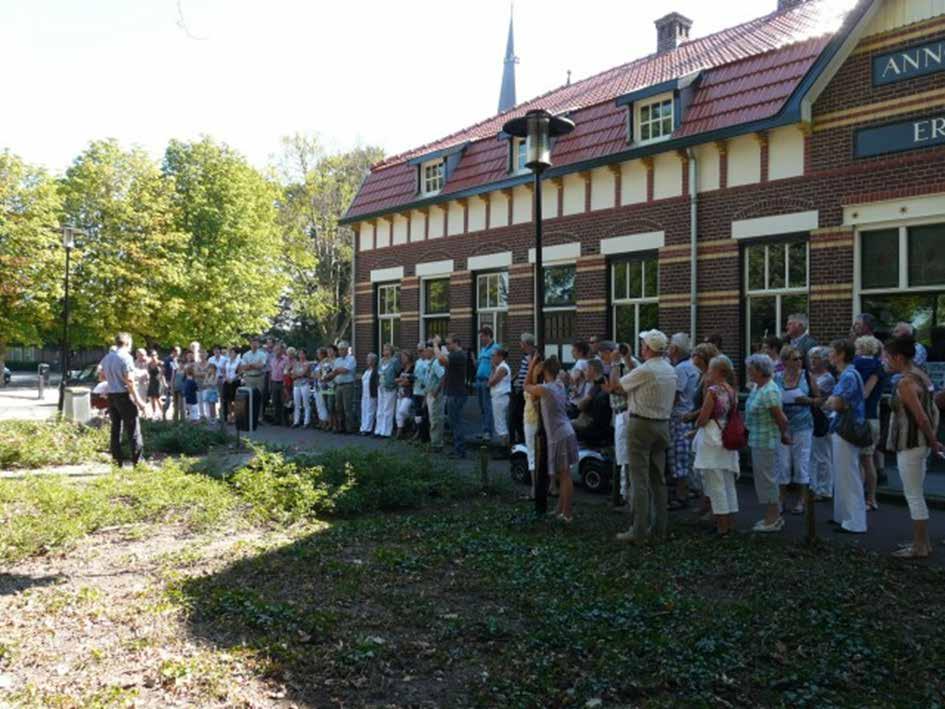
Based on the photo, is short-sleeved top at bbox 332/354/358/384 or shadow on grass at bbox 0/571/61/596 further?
short-sleeved top at bbox 332/354/358/384

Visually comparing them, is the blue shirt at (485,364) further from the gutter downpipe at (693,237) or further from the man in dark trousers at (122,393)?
the man in dark trousers at (122,393)

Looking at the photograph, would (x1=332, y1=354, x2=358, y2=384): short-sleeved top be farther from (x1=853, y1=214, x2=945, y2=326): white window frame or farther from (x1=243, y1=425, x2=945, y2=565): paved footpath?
(x1=853, y1=214, x2=945, y2=326): white window frame

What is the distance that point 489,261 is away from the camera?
17562 millimetres

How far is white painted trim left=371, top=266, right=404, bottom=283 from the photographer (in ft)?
65.8

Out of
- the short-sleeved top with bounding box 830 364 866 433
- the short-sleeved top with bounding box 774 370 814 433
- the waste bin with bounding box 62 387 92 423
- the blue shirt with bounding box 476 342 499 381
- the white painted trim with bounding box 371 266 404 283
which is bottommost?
the waste bin with bounding box 62 387 92 423

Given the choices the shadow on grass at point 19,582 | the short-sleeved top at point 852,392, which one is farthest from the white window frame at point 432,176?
the shadow on grass at point 19,582

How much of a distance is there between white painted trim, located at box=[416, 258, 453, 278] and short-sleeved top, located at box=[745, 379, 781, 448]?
11.7 metres

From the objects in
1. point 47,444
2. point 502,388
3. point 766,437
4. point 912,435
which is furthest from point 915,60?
point 47,444

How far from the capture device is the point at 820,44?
12367 millimetres

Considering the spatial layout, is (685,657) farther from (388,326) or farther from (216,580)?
(388,326)

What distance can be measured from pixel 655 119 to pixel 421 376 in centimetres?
629

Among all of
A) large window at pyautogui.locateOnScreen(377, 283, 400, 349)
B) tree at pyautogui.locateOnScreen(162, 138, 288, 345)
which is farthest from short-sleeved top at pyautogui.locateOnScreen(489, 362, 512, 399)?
tree at pyautogui.locateOnScreen(162, 138, 288, 345)

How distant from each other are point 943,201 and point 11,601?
37.8ft

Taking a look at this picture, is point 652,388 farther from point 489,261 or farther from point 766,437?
point 489,261
